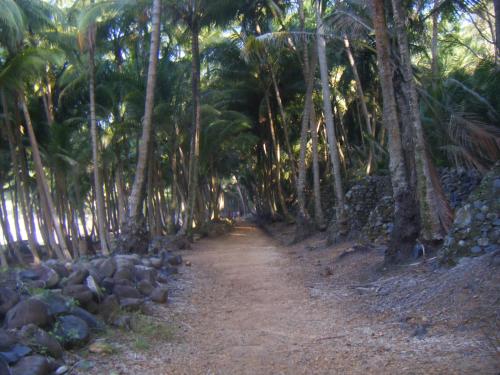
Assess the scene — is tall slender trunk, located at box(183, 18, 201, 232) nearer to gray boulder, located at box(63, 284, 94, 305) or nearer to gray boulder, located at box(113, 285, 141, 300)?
gray boulder, located at box(113, 285, 141, 300)

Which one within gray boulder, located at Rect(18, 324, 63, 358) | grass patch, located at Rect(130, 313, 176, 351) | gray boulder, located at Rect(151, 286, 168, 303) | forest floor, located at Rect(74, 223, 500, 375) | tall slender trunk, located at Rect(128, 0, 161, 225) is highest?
tall slender trunk, located at Rect(128, 0, 161, 225)

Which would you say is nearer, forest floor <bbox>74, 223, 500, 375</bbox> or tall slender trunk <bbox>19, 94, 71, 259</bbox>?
forest floor <bbox>74, 223, 500, 375</bbox>

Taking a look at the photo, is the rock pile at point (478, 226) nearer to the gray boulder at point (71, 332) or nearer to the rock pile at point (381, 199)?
the rock pile at point (381, 199)

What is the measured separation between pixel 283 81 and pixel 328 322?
1992 centimetres

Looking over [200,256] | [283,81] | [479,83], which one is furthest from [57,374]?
[283,81]

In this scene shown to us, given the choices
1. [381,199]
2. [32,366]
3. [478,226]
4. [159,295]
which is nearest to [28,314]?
[32,366]

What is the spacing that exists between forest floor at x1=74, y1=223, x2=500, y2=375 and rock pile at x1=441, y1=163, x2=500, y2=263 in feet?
1.12

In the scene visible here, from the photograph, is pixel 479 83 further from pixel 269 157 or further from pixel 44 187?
pixel 269 157

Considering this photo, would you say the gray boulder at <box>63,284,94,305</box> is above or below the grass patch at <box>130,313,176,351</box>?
above

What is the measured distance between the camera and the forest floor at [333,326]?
5.18 metres

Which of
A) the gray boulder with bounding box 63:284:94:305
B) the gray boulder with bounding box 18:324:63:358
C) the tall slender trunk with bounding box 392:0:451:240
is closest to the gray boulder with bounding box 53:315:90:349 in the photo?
the gray boulder with bounding box 18:324:63:358

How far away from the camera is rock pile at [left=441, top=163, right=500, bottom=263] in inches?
288

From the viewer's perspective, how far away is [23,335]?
5055mm

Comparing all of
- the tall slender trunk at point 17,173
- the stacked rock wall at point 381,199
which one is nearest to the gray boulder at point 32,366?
the stacked rock wall at point 381,199
